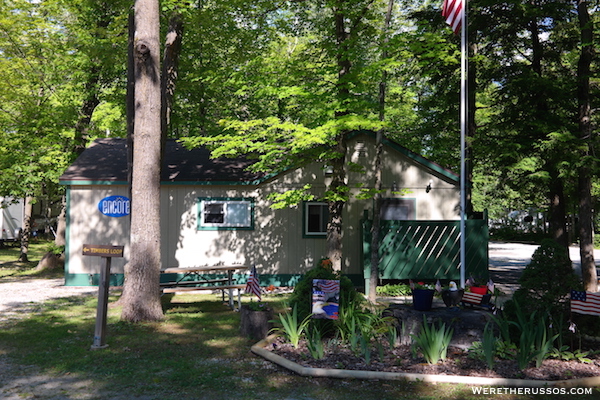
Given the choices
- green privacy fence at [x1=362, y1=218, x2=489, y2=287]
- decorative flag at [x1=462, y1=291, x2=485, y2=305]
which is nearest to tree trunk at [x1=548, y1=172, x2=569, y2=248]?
green privacy fence at [x1=362, y1=218, x2=489, y2=287]

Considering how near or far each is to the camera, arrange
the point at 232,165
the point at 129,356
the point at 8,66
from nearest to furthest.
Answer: the point at 129,356 → the point at 232,165 → the point at 8,66

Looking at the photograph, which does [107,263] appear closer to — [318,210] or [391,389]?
[391,389]

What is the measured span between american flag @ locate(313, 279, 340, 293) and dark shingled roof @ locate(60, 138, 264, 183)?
7.69 meters

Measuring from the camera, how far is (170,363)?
278 inches

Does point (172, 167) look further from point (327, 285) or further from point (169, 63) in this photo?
point (327, 285)

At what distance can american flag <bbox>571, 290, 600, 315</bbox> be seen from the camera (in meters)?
6.77

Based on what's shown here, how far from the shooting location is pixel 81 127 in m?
19.2

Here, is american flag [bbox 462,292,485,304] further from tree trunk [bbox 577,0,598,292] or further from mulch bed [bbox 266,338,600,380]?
tree trunk [bbox 577,0,598,292]

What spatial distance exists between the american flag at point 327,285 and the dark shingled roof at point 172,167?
25.2ft

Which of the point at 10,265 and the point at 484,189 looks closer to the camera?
the point at 10,265

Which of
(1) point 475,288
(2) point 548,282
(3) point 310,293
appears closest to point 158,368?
(3) point 310,293

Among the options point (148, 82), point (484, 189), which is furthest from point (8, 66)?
point (484, 189)

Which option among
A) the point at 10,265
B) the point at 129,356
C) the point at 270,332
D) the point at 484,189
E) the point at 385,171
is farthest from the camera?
the point at 484,189

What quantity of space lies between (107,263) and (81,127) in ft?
41.5
